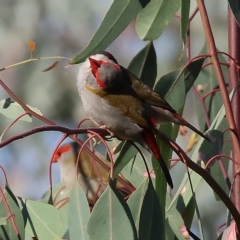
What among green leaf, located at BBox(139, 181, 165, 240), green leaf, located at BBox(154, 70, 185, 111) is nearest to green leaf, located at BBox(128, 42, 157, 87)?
green leaf, located at BBox(154, 70, 185, 111)

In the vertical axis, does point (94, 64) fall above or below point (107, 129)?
Answer: above

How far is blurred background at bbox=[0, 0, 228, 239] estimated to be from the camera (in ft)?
11.8

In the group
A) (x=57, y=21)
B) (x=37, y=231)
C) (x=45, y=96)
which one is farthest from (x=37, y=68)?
(x=37, y=231)

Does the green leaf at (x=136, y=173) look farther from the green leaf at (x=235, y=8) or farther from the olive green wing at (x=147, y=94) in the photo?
the green leaf at (x=235, y=8)

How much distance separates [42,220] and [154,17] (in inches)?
21.8

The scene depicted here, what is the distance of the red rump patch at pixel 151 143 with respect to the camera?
4.42 ft

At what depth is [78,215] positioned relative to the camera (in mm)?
1503

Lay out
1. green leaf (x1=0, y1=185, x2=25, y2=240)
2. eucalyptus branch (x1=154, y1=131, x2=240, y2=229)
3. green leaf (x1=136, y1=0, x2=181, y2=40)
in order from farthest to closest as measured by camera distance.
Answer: green leaf (x1=136, y1=0, x2=181, y2=40), green leaf (x1=0, y1=185, x2=25, y2=240), eucalyptus branch (x1=154, y1=131, x2=240, y2=229)

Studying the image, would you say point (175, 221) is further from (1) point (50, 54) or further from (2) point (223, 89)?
(1) point (50, 54)

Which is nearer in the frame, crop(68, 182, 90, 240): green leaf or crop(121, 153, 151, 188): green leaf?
crop(68, 182, 90, 240): green leaf

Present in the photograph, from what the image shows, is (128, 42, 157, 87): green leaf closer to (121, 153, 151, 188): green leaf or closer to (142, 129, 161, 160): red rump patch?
(121, 153, 151, 188): green leaf

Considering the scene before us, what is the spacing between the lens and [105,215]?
141 cm

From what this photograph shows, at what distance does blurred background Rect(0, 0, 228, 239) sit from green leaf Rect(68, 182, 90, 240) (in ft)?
6.09

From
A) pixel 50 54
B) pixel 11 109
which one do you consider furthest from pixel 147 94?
pixel 50 54
